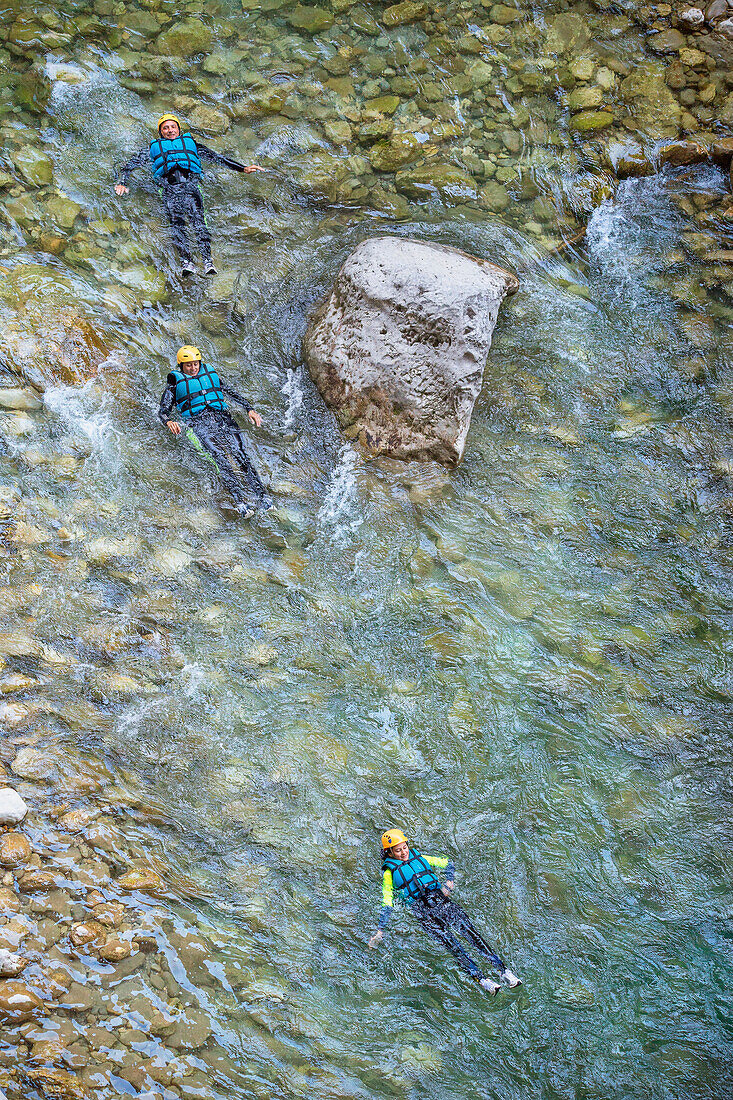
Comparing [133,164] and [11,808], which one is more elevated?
[133,164]

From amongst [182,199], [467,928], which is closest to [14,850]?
[467,928]

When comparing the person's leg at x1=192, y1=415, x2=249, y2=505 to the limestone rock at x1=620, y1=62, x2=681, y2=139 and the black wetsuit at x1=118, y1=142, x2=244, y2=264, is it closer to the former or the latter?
the black wetsuit at x1=118, y1=142, x2=244, y2=264

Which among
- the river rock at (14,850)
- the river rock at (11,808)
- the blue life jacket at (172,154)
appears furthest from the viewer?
the blue life jacket at (172,154)

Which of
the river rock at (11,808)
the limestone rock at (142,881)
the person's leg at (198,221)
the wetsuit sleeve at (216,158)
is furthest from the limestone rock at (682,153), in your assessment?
the river rock at (11,808)

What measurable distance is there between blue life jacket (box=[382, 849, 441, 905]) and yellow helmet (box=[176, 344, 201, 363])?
4.82 m

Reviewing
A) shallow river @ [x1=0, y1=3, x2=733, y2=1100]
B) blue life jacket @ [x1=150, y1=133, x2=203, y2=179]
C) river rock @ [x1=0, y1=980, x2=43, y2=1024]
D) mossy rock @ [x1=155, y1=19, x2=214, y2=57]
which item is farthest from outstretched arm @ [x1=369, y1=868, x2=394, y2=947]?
mossy rock @ [x1=155, y1=19, x2=214, y2=57]

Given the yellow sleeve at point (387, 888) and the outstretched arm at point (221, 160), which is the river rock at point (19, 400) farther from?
the yellow sleeve at point (387, 888)

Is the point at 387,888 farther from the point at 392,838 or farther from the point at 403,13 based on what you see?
the point at 403,13

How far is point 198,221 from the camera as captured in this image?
9.16 meters

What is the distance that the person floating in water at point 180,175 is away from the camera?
8.86m

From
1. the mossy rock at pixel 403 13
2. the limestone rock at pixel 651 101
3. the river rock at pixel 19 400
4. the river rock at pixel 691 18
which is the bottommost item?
the river rock at pixel 19 400

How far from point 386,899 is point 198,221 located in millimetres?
7183

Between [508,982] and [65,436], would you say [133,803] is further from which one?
[65,436]

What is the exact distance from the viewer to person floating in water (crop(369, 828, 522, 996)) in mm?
5945
